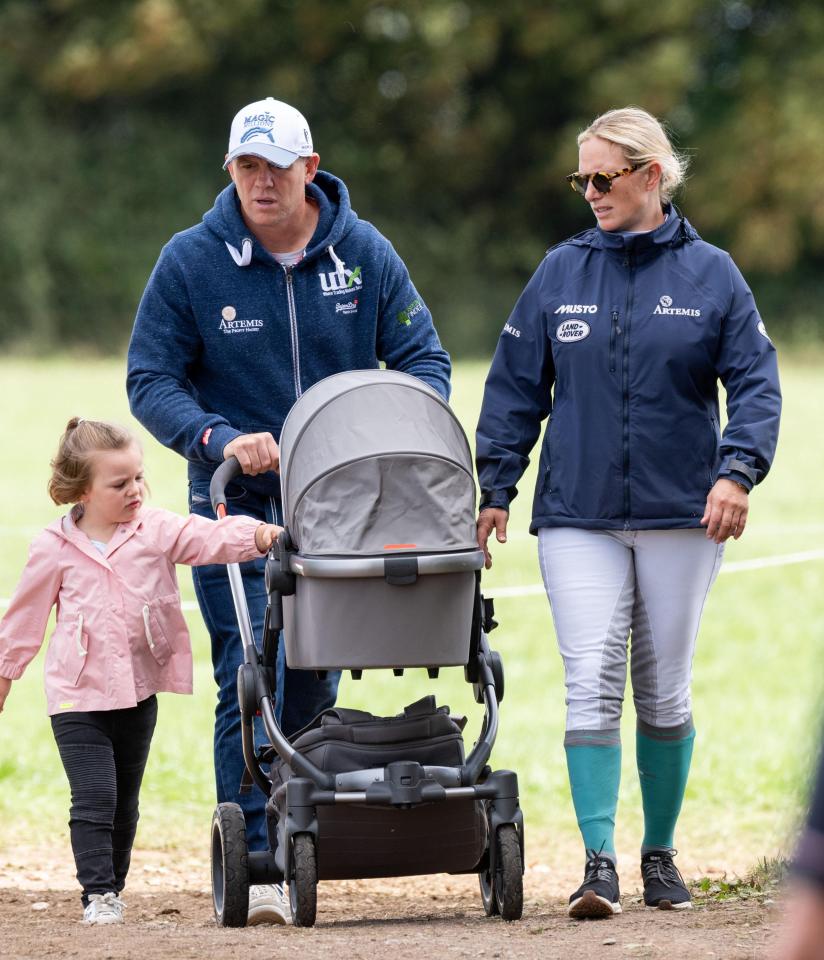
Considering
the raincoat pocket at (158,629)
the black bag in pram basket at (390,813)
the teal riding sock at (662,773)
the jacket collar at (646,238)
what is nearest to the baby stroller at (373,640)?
the black bag in pram basket at (390,813)

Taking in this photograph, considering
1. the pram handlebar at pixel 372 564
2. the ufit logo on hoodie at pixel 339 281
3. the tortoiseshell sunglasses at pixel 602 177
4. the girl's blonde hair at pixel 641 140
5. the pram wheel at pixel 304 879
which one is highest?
the girl's blonde hair at pixel 641 140

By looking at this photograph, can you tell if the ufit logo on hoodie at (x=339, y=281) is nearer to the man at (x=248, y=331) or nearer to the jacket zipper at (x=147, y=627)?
the man at (x=248, y=331)

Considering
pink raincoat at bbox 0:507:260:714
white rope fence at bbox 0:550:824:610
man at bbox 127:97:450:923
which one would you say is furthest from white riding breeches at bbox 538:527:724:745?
white rope fence at bbox 0:550:824:610

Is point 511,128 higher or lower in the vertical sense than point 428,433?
higher

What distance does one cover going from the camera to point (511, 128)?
33656 mm

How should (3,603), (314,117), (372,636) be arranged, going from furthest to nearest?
1. (314,117)
2. (3,603)
3. (372,636)

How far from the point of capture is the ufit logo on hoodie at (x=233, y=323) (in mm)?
4453

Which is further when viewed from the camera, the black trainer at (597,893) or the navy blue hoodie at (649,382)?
the navy blue hoodie at (649,382)

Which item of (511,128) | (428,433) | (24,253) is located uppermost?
(511,128)

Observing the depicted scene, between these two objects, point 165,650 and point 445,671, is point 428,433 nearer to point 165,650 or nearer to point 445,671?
point 165,650

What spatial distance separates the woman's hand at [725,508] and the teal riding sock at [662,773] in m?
0.60

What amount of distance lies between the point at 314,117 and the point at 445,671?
25258 millimetres

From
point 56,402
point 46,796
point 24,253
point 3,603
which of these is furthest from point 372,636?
point 24,253

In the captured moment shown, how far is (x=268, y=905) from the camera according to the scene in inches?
166
